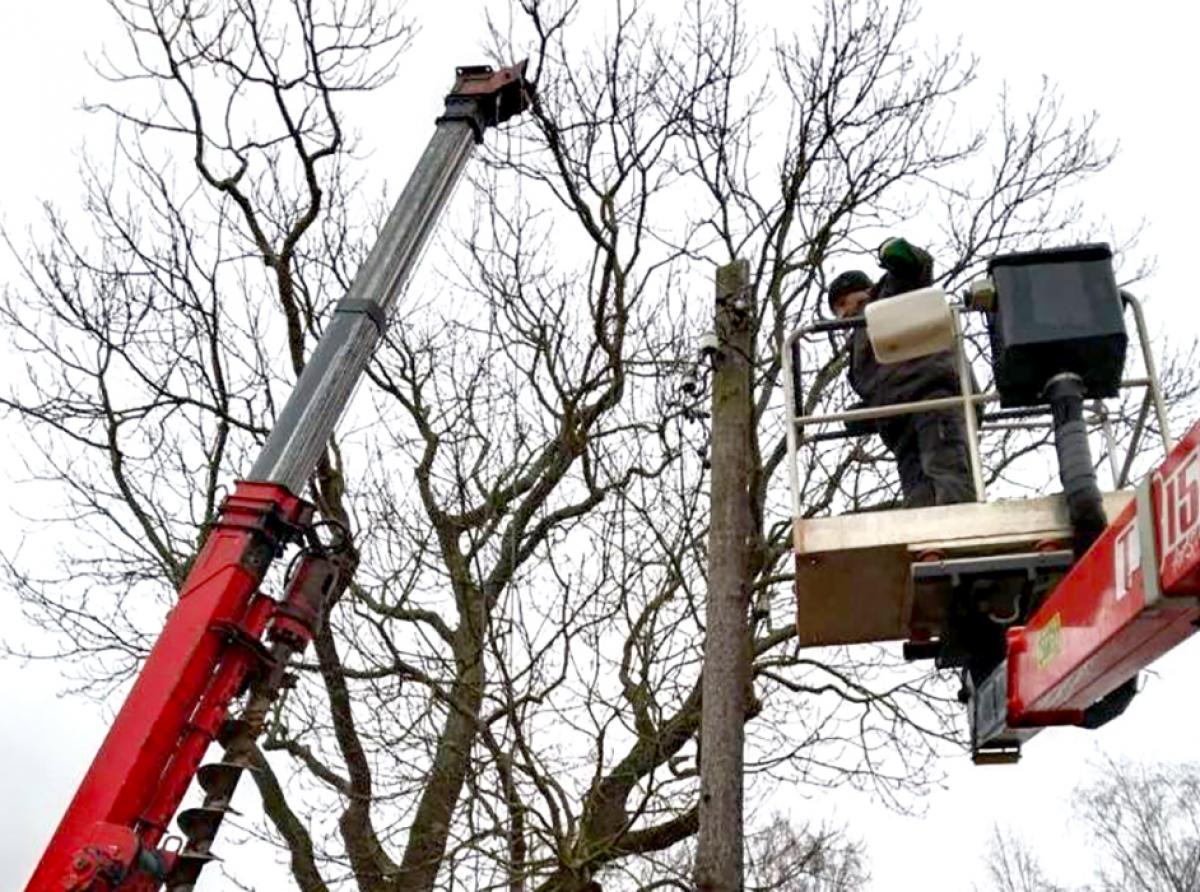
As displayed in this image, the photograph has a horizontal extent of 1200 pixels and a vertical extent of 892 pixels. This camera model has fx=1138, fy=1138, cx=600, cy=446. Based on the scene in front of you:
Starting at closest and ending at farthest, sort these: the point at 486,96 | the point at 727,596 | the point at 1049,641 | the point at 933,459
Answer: the point at 1049,641
the point at 933,459
the point at 727,596
the point at 486,96

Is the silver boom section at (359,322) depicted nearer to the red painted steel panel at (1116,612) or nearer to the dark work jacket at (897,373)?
the dark work jacket at (897,373)

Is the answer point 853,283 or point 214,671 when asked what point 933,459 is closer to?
point 853,283

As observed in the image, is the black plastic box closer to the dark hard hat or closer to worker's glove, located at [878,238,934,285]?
worker's glove, located at [878,238,934,285]

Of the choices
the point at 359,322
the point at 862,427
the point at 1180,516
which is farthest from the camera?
the point at 359,322

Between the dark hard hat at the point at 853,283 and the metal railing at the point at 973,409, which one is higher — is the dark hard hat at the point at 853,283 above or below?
above

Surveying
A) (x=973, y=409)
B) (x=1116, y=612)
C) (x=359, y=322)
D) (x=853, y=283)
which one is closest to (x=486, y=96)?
(x=359, y=322)

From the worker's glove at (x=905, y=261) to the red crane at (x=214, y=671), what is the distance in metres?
3.01

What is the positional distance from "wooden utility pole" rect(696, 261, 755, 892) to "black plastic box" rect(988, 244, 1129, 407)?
1749 mm

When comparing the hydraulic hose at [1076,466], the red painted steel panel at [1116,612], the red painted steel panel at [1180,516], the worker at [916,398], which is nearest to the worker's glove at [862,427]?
the worker at [916,398]

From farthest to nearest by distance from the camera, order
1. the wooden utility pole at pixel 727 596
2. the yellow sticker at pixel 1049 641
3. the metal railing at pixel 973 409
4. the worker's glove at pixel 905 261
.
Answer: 1. the wooden utility pole at pixel 727 596
2. the worker's glove at pixel 905 261
3. the metal railing at pixel 973 409
4. the yellow sticker at pixel 1049 641

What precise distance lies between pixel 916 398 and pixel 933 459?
0.23 metres

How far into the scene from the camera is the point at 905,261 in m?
4.09

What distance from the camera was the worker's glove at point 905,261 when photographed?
4066mm

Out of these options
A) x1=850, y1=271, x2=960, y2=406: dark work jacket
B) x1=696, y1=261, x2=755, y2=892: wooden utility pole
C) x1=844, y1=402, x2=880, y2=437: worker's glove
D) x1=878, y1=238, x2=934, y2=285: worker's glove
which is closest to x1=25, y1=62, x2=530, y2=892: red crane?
x1=696, y1=261, x2=755, y2=892: wooden utility pole
